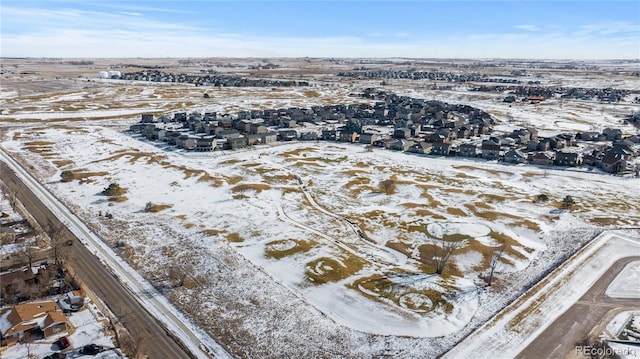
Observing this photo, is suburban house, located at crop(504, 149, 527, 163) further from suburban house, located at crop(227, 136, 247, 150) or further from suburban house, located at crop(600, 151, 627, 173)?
suburban house, located at crop(227, 136, 247, 150)

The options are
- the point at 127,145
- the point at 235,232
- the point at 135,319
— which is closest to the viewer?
the point at 135,319

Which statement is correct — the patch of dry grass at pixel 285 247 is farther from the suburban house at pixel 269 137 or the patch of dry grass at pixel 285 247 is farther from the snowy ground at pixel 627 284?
the suburban house at pixel 269 137

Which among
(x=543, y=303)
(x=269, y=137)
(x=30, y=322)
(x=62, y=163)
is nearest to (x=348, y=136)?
(x=269, y=137)

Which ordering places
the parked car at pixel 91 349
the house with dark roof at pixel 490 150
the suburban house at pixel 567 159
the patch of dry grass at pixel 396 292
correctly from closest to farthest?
the parked car at pixel 91 349
the patch of dry grass at pixel 396 292
the suburban house at pixel 567 159
the house with dark roof at pixel 490 150

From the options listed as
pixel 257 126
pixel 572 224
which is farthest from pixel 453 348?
pixel 257 126

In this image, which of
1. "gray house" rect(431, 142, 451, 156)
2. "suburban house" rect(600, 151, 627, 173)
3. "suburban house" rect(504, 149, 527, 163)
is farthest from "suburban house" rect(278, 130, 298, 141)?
"suburban house" rect(600, 151, 627, 173)

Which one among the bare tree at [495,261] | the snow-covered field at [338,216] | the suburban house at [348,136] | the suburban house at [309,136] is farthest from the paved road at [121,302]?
the suburban house at [348,136]

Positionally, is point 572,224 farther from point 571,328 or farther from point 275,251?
point 275,251
